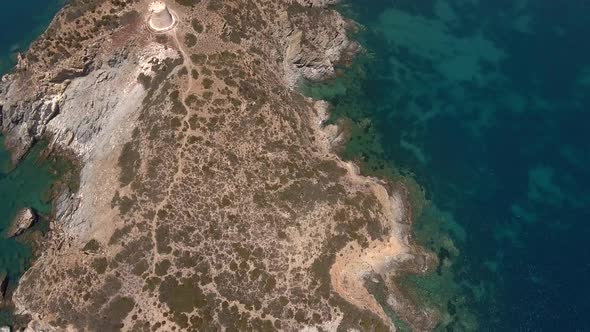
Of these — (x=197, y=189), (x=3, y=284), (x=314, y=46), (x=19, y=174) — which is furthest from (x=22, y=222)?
(x=314, y=46)

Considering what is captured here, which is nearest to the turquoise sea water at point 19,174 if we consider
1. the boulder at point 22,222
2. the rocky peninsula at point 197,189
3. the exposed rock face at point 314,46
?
the boulder at point 22,222

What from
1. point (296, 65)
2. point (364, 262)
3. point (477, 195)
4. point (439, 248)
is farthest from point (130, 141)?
point (477, 195)

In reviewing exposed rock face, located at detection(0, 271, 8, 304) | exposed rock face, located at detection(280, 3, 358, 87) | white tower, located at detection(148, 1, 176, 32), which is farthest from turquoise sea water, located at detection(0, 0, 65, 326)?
exposed rock face, located at detection(280, 3, 358, 87)

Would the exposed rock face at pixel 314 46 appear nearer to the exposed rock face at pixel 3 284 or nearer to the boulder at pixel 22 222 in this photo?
the boulder at pixel 22 222

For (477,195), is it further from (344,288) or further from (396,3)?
(396,3)

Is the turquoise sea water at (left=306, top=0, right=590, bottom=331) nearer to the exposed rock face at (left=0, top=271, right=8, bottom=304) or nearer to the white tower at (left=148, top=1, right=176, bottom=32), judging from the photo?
the white tower at (left=148, top=1, right=176, bottom=32)

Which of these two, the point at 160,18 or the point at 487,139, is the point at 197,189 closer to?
the point at 160,18
